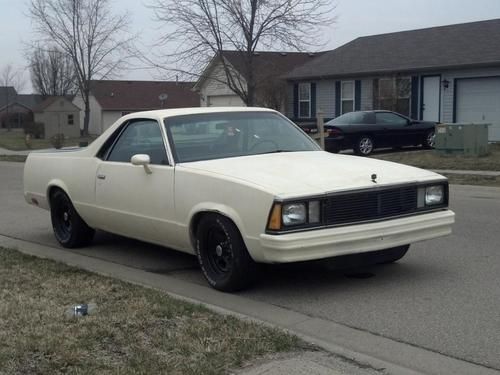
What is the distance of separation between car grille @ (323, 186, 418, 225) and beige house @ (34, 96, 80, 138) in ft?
173

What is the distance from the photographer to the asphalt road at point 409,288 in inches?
182

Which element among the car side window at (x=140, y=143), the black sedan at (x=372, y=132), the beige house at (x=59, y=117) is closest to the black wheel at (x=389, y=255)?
the car side window at (x=140, y=143)

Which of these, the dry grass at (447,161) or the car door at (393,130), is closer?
the dry grass at (447,161)

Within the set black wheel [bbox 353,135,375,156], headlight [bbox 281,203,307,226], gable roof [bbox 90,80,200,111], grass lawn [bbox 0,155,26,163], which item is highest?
gable roof [bbox 90,80,200,111]

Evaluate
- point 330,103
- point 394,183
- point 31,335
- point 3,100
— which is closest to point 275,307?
point 394,183

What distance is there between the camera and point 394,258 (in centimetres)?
638

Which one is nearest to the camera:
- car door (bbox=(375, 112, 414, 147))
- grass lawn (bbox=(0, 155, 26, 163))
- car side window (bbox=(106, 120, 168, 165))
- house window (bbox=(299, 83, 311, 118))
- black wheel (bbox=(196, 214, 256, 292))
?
black wheel (bbox=(196, 214, 256, 292))

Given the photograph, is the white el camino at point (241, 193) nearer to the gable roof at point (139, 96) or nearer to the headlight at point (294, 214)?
the headlight at point (294, 214)

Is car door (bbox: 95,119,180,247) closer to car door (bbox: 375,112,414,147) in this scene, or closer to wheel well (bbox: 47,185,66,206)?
wheel well (bbox: 47,185,66,206)

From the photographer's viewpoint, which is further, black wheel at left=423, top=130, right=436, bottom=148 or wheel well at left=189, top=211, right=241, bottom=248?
black wheel at left=423, top=130, right=436, bottom=148

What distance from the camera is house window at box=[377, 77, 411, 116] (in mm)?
26609

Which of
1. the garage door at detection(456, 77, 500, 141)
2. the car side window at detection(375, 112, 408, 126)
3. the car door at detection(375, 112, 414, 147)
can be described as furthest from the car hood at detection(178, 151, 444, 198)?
the garage door at detection(456, 77, 500, 141)

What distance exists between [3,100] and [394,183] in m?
108

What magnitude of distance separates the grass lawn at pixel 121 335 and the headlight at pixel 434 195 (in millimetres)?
2134
